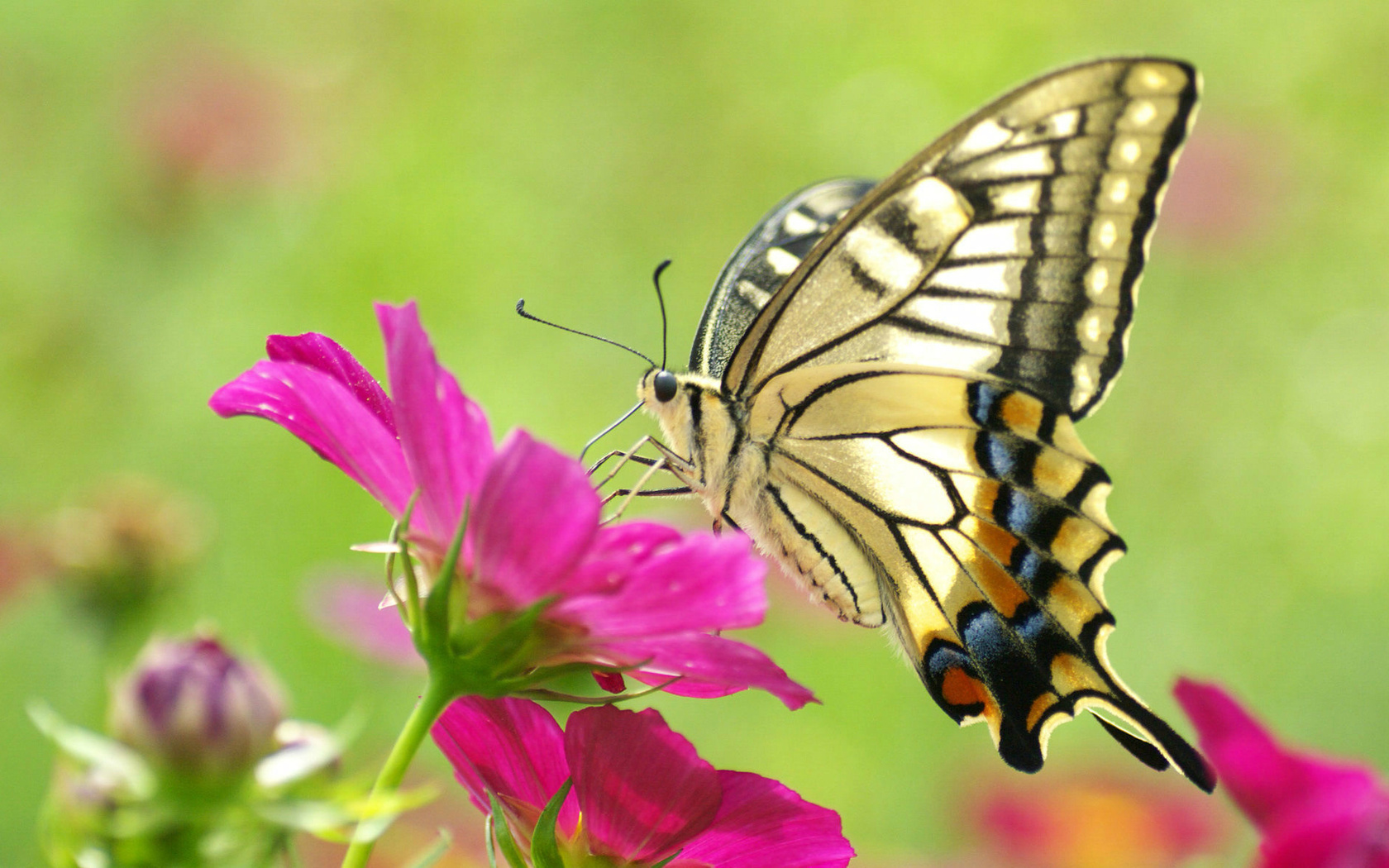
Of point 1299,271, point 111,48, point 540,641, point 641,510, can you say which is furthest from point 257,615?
point 1299,271

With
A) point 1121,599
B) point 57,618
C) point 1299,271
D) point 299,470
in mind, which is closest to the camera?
point 57,618

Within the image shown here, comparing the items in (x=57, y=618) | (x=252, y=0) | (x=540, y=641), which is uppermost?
(x=252, y=0)

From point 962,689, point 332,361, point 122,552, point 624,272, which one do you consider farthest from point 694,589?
point 624,272

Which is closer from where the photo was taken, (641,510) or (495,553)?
(495,553)

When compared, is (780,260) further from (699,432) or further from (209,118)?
(209,118)

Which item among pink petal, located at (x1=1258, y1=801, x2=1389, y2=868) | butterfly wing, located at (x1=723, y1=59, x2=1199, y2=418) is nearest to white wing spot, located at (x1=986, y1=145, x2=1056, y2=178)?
butterfly wing, located at (x1=723, y1=59, x2=1199, y2=418)

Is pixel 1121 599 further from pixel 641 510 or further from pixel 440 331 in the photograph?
pixel 440 331

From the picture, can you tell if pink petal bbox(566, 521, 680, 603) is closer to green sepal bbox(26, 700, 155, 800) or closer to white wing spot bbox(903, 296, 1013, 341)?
green sepal bbox(26, 700, 155, 800)
